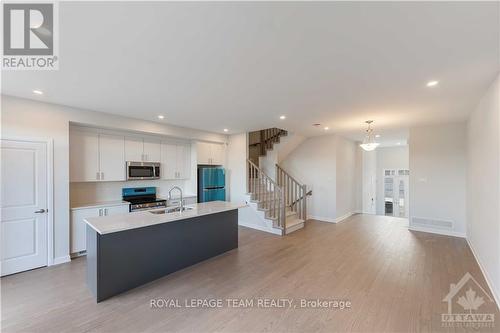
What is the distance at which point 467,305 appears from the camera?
248 cm

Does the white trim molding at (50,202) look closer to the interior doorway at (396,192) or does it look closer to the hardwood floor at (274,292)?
the hardwood floor at (274,292)

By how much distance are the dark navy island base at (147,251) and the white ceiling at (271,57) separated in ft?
6.35

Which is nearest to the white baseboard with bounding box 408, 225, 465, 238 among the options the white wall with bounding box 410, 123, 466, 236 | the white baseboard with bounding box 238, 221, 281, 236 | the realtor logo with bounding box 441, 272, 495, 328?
the white wall with bounding box 410, 123, 466, 236

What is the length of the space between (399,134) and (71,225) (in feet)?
26.7

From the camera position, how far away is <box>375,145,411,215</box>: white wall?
9.31m

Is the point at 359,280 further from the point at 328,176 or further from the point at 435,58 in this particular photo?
the point at 328,176

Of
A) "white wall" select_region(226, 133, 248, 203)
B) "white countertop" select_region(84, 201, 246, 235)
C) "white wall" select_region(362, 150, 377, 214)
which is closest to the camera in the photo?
"white countertop" select_region(84, 201, 246, 235)

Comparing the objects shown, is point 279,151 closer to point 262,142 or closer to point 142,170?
point 262,142

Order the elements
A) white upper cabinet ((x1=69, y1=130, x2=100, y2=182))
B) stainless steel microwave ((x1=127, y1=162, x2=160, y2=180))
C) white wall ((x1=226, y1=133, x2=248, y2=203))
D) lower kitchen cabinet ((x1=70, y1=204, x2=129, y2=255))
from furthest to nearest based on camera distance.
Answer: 1. white wall ((x1=226, y1=133, x2=248, y2=203))
2. stainless steel microwave ((x1=127, y1=162, x2=160, y2=180))
3. white upper cabinet ((x1=69, y1=130, x2=100, y2=182))
4. lower kitchen cabinet ((x1=70, y1=204, x2=129, y2=255))

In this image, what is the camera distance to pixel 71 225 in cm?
374

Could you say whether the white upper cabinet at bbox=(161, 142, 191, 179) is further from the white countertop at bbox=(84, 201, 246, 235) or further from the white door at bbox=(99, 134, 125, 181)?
the white countertop at bbox=(84, 201, 246, 235)

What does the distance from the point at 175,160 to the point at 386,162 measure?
359 inches

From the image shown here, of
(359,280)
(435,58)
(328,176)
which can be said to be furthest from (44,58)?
(328,176)

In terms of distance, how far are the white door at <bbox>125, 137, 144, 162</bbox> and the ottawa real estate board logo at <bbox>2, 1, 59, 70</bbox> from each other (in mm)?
2507
